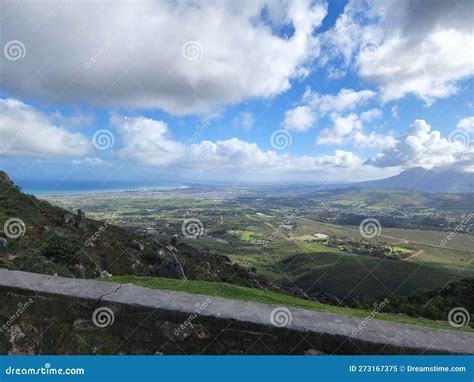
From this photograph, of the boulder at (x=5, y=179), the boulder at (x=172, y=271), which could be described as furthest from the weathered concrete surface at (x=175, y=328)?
the boulder at (x=5, y=179)

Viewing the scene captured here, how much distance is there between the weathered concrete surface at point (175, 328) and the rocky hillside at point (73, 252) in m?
6.78

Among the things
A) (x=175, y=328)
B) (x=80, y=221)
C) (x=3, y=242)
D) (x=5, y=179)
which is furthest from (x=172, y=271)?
(x=5, y=179)

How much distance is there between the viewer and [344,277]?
40.8 m

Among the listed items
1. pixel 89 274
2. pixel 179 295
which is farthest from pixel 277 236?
pixel 179 295

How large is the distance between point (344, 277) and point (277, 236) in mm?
33201

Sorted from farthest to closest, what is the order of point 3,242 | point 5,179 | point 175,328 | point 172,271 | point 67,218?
point 5,179 → point 67,218 → point 3,242 → point 172,271 → point 175,328

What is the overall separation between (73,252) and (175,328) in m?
13.2

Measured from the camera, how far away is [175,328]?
3.62 meters

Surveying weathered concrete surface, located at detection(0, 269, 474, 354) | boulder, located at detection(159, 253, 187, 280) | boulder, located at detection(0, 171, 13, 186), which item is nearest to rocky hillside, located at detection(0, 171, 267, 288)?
boulder, located at detection(159, 253, 187, 280)

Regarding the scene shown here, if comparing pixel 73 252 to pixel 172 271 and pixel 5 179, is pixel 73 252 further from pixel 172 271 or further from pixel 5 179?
pixel 5 179

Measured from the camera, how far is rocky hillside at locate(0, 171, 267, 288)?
44.2 ft

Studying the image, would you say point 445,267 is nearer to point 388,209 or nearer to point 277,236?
point 277,236

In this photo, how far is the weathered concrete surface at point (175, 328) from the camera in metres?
3.29

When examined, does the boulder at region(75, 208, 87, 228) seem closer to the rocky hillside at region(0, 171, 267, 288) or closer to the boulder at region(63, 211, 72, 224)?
the rocky hillside at region(0, 171, 267, 288)
